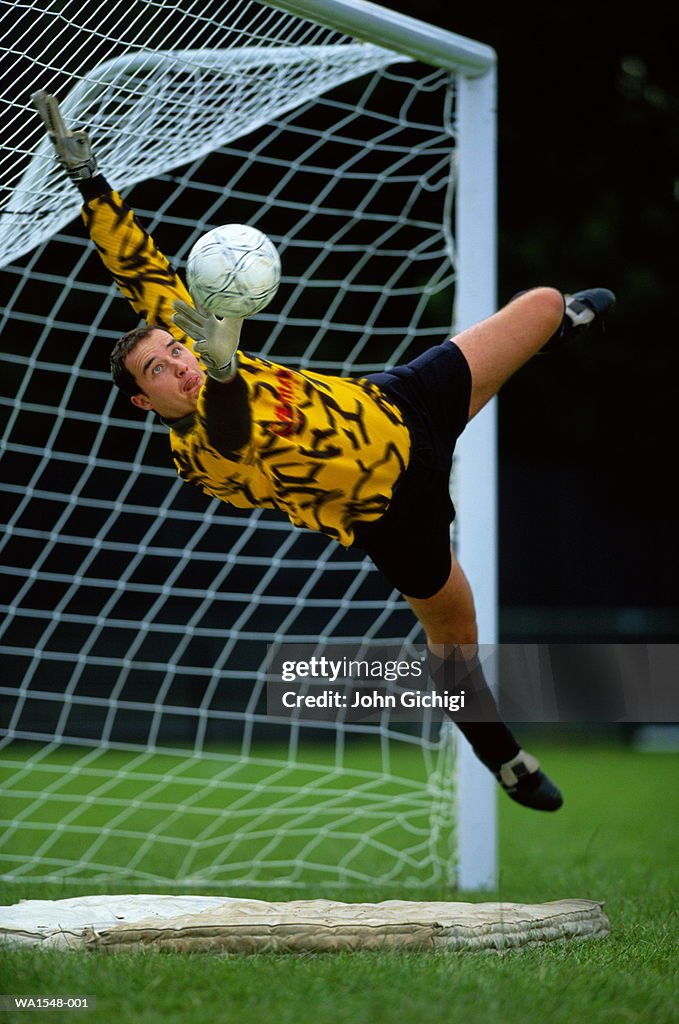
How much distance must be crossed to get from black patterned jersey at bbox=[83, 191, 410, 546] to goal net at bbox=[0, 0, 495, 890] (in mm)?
991

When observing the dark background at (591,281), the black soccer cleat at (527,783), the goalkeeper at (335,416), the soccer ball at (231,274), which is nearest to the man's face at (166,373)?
the goalkeeper at (335,416)

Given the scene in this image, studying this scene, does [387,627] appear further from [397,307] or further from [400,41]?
[400,41]

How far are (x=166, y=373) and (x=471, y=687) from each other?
1542 mm

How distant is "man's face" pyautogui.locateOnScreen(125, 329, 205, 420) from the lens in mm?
3762

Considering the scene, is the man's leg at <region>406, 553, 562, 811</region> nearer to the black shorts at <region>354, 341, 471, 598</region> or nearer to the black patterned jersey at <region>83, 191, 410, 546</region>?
the black shorts at <region>354, 341, 471, 598</region>

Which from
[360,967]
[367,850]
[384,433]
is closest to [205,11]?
[384,433]

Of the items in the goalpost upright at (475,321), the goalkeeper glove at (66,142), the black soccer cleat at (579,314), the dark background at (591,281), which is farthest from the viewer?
the dark background at (591,281)

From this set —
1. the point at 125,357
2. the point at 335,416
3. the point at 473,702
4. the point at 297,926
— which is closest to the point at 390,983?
the point at 297,926

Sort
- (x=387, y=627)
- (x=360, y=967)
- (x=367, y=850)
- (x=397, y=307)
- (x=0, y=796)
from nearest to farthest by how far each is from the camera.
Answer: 1. (x=360, y=967)
2. (x=367, y=850)
3. (x=0, y=796)
4. (x=387, y=627)
5. (x=397, y=307)

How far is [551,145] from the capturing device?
40.7 ft

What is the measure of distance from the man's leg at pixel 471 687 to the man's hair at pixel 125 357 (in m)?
1.14

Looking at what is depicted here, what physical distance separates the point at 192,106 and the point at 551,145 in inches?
323

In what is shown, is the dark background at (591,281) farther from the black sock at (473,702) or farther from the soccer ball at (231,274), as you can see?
the soccer ball at (231,274)

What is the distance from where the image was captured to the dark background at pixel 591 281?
11.6 m
